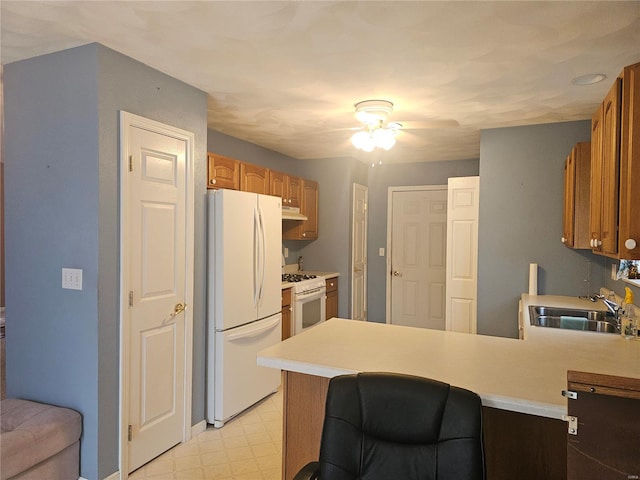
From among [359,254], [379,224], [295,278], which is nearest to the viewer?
[295,278]

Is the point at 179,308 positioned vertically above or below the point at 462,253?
below

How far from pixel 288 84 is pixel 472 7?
130cm

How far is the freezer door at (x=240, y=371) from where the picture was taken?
122 inches

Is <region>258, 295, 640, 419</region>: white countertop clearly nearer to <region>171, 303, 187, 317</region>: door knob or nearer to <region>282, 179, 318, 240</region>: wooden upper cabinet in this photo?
<region>171, 303, 187, 317</region>: door knob

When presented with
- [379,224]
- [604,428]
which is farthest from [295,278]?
[604,428]

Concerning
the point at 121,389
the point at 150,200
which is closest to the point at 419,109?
the point at 150,200

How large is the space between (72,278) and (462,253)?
11.3 feet

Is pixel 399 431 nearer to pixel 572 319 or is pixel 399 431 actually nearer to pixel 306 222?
pixel 572 319

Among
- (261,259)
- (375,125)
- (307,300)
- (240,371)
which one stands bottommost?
(240,371)

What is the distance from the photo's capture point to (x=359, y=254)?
589cm

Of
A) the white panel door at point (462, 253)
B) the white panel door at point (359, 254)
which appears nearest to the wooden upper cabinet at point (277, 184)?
the white panel door at point (359, 254)

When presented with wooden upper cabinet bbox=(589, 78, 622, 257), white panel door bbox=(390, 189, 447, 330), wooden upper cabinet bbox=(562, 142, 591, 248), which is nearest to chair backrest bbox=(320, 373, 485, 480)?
wooden upper cabinet bbox=(589, 78, 622, 257)

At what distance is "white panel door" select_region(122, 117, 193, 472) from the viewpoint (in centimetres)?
248

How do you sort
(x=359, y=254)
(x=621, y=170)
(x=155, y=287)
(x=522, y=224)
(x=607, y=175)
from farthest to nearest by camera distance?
(x=359, y=254) → (x=522, y=224) → (x=155, y=287) → (x=607, y=175) → (x=621, y=170)
